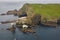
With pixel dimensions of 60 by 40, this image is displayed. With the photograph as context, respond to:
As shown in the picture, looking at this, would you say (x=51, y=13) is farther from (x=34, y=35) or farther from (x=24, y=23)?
(x=34, y=35)

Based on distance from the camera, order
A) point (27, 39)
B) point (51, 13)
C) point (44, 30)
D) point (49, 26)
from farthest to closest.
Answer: point (51, 13)
point (49, 26)
point (44, 30)
point (27, 39)

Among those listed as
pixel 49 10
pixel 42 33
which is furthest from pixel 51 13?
pixel 42 33

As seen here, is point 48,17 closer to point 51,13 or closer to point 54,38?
point 51,13

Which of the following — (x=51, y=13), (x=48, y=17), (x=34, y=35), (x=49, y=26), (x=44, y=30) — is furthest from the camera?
(x=51, y=13)

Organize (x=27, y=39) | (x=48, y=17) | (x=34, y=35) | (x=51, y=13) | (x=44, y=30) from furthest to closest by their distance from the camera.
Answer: (x=51, y=13), (x=48, y=17), (x=44, y=30), (x=34, y=35), (x=27, y=39)

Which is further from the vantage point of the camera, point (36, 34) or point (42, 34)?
point (36, 34)

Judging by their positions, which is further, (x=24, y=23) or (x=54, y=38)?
(x=24, y=23)

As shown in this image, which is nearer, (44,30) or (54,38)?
(54,38)

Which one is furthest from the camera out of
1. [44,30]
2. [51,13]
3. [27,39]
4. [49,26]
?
[51,13]

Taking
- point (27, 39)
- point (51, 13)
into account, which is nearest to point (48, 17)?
point (51, 13)
